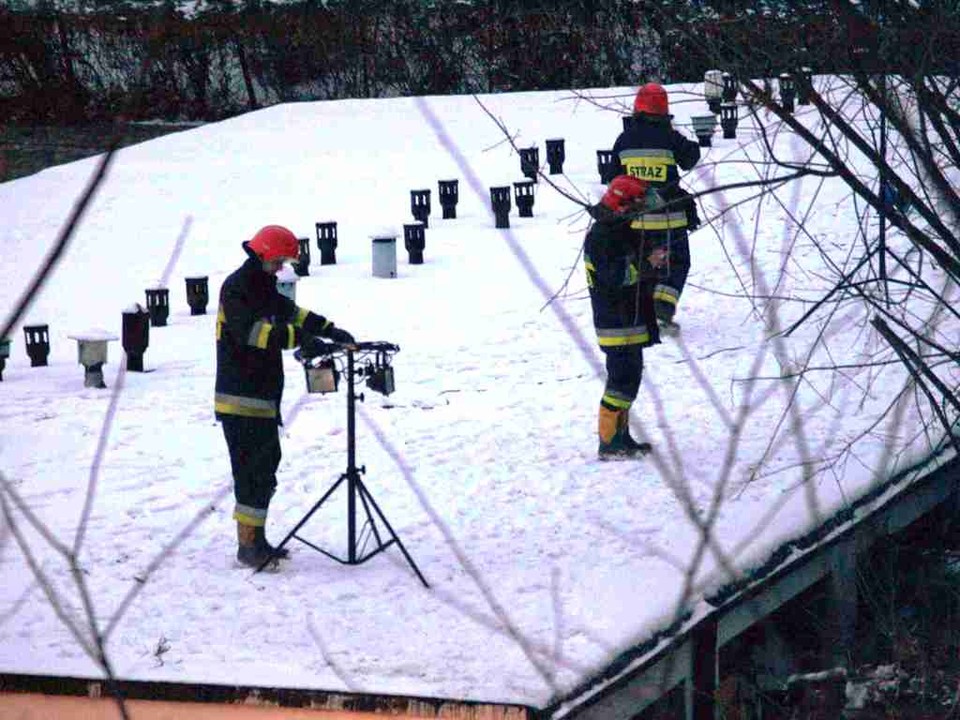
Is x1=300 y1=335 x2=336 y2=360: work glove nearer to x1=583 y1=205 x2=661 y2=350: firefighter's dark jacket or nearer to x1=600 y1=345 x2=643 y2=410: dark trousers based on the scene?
x1=583 y1=205 x2=661 y2=350: firefighter's dark jacket

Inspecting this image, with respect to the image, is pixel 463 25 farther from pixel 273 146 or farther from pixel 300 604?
pixel 300 604

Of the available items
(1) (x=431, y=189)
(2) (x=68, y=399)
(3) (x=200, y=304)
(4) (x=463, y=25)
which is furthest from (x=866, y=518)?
(4) (x=463, y=25)

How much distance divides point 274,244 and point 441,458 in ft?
10.1

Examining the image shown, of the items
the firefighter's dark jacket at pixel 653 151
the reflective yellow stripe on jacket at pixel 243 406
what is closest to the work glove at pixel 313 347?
the reflective yellow stripe on jacket at pixel 243 406

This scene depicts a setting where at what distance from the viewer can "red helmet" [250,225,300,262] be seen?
771 centimetres

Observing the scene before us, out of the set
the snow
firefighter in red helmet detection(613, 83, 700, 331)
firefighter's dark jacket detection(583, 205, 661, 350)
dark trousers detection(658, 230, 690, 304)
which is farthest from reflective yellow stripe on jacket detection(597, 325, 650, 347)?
firefighter in red helmet detection(613, 83, 700, 331)

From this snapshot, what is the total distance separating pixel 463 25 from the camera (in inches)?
993

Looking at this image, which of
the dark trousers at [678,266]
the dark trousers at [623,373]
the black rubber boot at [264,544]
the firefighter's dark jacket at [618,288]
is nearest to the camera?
the black rubber boot at [264,544]

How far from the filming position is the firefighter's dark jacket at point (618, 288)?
9.16 meters

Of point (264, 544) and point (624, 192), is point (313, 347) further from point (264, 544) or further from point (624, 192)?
point (624, 192)

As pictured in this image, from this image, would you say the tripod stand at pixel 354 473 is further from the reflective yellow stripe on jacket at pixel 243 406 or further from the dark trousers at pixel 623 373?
the dark trousers at pixel 623 373

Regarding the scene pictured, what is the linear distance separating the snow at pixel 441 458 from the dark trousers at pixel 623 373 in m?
0.56

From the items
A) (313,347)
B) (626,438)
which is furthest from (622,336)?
(313,347)

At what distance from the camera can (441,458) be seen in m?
10.5
